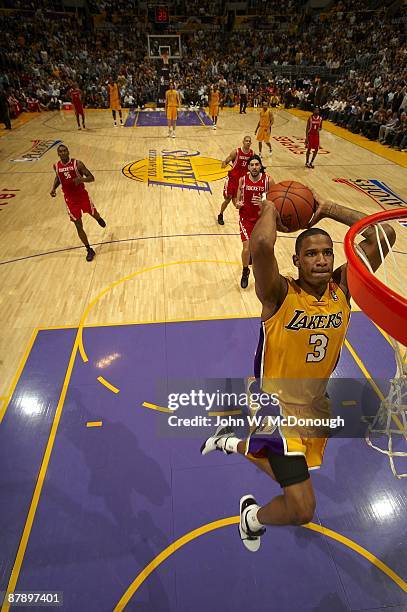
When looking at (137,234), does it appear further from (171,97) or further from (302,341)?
(171,97)

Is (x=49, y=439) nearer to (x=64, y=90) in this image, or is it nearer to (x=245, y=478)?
(x=245, y=478)

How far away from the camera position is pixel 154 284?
6.20 meters

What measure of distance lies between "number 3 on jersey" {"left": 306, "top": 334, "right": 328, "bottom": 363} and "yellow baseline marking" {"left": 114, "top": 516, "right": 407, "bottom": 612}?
1541 millimetres

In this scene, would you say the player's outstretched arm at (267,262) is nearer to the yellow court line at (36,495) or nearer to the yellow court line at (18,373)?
the yellow court line at (36,495)

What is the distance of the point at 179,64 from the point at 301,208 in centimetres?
2932

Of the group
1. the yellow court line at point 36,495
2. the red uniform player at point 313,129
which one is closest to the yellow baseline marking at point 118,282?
the yellow court line at point 36,495

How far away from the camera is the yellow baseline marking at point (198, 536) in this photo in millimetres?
2760

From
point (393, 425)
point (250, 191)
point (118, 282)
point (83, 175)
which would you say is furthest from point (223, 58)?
point (393, 425)

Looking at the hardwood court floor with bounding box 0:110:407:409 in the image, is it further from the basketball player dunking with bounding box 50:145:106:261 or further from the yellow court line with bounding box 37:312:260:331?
the basketball player dunking with bounding box 50:145:106:261

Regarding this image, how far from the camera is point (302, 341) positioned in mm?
2541

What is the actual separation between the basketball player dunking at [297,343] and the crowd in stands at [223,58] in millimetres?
15647

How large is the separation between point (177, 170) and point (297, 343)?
1053cm

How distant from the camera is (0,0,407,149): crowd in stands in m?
19.6

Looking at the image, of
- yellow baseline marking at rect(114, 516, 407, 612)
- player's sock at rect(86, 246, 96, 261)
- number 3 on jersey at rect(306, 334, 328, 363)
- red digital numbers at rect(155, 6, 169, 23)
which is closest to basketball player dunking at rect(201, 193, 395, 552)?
number 3 on jersey at rect(306, 334, 328, 363)
